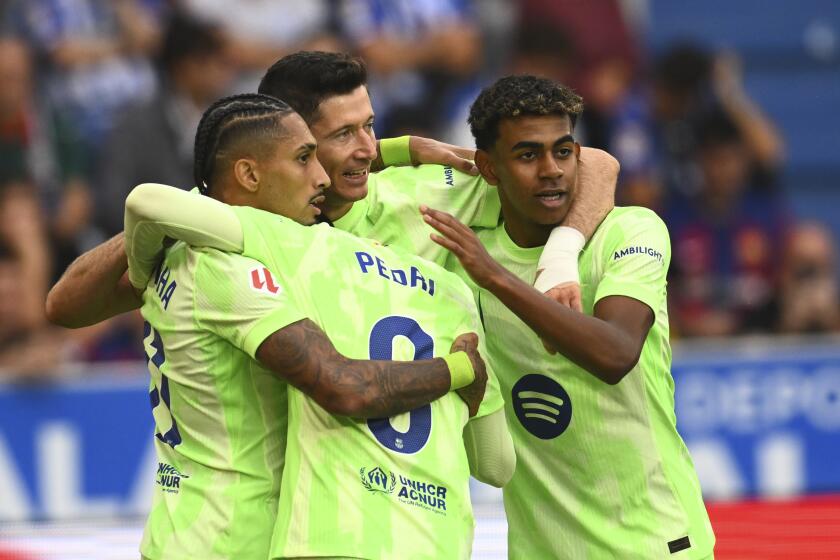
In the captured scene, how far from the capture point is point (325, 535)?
9.82 feet

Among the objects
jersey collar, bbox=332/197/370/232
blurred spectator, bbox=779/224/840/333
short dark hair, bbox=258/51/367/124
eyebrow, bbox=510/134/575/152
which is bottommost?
blurred spectator, bbox=779/224/840/333

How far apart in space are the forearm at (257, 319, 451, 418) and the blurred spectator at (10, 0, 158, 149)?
576cm

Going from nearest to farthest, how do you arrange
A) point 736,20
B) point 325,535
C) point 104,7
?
1. point 325,535
2. point 104,7
3. point 736,20

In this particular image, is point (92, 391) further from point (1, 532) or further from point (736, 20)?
point (736, 20)

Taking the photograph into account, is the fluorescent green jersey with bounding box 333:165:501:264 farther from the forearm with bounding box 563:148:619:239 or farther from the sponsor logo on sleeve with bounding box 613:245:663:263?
the sponsor logo on sleeve with bounding box 613:245:663:263

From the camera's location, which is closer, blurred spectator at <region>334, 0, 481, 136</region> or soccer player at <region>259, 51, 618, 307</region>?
soccer player at <region>259, 51, 618, 307</region>

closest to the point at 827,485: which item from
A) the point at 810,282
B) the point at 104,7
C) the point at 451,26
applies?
the point at 810,282

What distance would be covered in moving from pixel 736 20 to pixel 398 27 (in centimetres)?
336

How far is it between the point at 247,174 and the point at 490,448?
89 centimetres

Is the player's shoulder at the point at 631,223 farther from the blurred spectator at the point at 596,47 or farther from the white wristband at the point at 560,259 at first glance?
the blurred spectator at the point at 596,47

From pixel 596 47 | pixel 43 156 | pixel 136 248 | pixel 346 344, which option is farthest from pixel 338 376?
pixel 596 47

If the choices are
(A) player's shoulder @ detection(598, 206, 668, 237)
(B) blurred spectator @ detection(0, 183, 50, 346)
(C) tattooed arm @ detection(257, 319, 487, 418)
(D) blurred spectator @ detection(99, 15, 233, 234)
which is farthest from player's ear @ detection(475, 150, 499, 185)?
(B) blurred spectator @ detection(0, 183, 50, 346)

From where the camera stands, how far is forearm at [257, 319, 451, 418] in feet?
9.89

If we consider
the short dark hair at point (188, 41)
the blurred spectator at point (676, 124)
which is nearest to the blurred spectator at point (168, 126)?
the short dark hair at point (188, 41)
